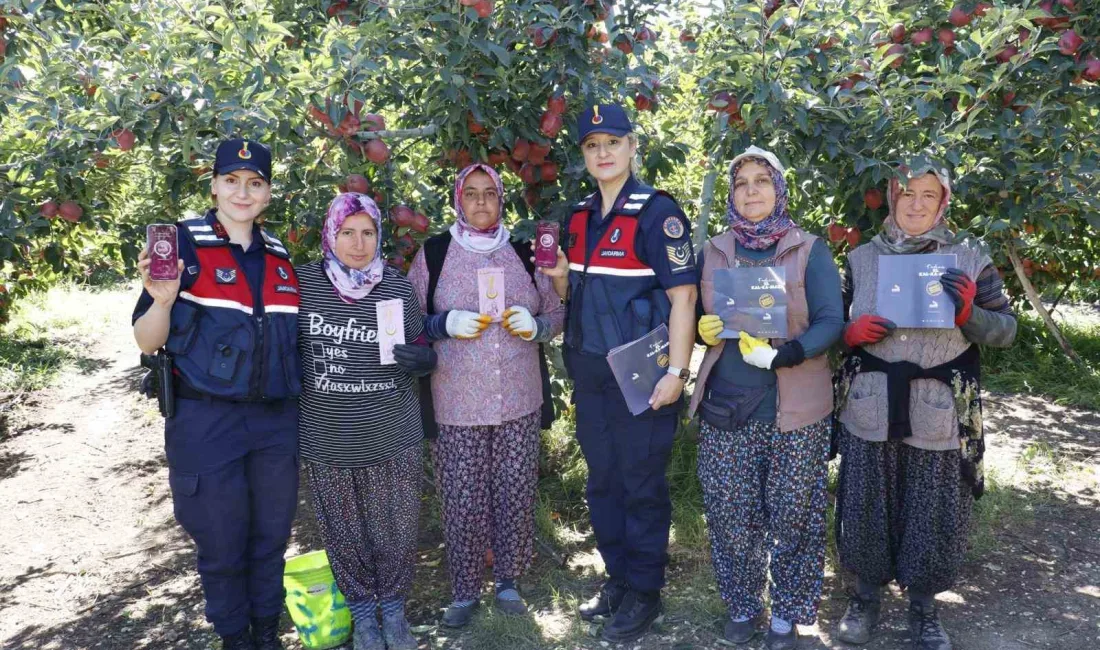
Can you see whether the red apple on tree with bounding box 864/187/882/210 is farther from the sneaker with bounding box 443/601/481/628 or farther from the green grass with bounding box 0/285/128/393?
the green grass with bounding box 0/285/128/393

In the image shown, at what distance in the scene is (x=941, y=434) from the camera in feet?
9.23

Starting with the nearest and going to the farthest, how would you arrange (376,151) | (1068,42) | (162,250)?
(162,250) < (376,151) < (1068,42)

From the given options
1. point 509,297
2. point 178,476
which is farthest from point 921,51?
point 178,476

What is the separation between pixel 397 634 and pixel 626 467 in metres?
1.07

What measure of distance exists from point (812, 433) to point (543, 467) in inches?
89.5

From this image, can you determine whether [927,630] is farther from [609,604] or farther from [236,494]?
[236,494]

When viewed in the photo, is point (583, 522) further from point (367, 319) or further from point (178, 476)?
point (178, 476)

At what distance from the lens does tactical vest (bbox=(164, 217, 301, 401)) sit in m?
2.62

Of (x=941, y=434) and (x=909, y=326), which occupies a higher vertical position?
(x=909, y=326)

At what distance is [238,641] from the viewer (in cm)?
286

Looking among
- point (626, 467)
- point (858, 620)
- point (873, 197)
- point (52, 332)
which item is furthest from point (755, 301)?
point (52, 332)

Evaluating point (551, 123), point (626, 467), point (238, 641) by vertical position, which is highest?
point (551, 123)

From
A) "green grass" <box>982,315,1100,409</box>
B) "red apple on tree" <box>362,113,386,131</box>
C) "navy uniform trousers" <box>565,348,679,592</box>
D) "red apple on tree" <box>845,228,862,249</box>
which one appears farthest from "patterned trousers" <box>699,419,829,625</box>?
"green grass" <box>982,315,1100,409</box>

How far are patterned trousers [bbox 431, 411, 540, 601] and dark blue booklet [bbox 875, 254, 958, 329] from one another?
4.47 feet
